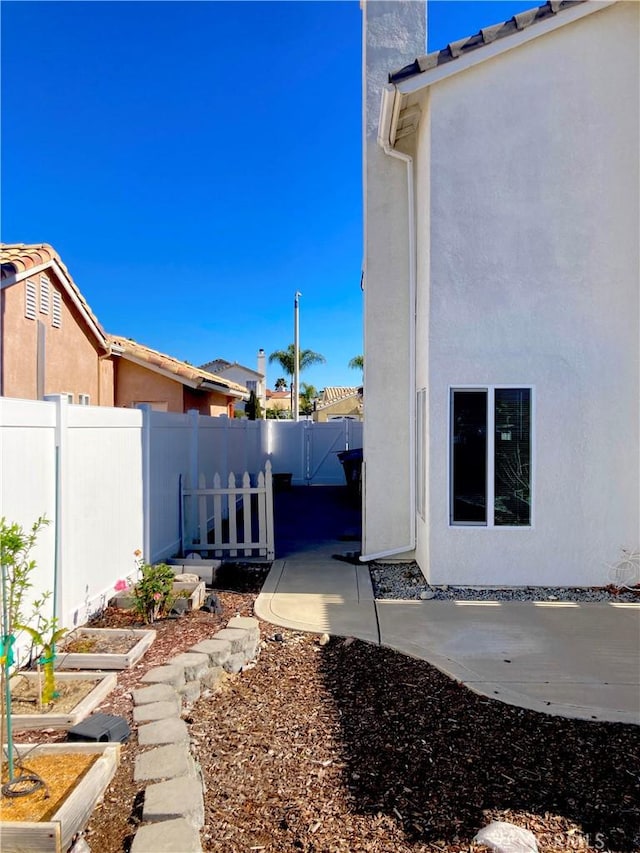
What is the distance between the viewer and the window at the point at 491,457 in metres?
6.44

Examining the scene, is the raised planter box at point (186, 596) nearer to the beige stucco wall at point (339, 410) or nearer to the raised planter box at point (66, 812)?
the raised planter box at point (66, 812)

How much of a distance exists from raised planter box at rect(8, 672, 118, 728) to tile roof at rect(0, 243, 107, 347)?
7255 millimetres

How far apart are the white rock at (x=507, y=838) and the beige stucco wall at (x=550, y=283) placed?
13.4ft

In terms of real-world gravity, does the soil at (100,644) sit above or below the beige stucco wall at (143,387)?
below

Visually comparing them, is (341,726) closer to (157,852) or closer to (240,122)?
(157,852)

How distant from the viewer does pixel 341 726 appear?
138 inches

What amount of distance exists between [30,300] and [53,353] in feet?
4.02

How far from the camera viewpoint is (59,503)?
14.4ft

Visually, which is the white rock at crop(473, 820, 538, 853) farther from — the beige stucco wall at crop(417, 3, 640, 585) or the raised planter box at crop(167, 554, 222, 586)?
the raised planter box at crop(167, 554, 222, 586)

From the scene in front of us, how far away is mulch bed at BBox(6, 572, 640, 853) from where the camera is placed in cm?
250

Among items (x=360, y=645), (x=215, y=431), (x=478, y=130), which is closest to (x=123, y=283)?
(x=215, y=431)

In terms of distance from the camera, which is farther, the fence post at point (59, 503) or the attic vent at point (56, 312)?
the attic vent at point (56, 312)

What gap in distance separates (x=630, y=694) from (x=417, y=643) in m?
1.70

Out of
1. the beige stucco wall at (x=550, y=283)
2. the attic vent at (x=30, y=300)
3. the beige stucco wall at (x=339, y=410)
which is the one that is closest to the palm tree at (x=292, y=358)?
the beige stucco wall at (x=339, y=410)
